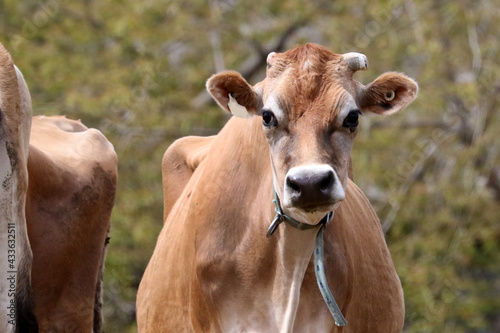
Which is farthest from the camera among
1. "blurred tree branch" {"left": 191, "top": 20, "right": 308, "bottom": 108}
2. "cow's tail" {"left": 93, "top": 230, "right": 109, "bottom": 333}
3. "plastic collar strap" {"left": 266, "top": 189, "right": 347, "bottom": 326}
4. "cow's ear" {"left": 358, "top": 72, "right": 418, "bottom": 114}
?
"blurred tree branch" {"left": 191, "top": 20, "right": 308, "bottom": 108}

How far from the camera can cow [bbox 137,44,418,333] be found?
507cm

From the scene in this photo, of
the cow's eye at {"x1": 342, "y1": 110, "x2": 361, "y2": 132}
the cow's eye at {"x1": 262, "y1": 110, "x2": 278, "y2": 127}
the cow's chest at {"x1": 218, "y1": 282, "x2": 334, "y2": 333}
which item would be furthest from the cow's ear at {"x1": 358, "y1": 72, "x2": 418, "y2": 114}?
the cow's chest at {"x1": 218, "y1": 282, "x2": 334, "y2": 333}

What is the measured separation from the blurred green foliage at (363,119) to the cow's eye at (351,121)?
29.8ft

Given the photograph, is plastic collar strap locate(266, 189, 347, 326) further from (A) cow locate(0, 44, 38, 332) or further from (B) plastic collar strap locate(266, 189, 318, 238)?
(A) cow locate(0, 44, 38, 332)

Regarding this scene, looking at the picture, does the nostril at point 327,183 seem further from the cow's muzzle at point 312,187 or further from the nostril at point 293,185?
the nostril at point 293,185

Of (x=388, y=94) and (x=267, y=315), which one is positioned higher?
(x=388, y=94)

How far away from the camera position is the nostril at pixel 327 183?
15.6 feet

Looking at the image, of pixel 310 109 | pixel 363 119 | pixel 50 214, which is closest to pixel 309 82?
pixel 310 109

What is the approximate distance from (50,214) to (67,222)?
16 centimetres

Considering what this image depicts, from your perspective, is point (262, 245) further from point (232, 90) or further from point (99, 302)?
point (99, 302)

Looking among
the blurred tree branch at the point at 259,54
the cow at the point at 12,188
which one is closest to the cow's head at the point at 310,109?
the cow at the point at 12,188

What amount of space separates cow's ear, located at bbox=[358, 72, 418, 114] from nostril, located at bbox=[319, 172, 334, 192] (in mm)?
870

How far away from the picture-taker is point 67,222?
641 cm

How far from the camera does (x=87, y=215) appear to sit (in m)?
6.61
